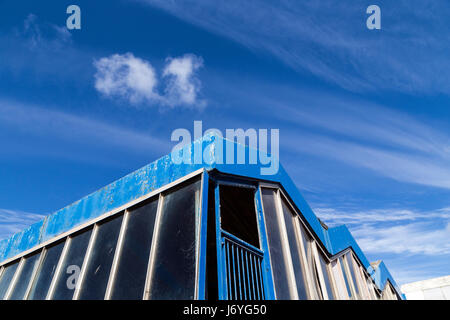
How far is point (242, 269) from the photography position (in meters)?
4.23

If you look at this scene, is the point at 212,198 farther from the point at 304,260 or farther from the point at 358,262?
the point at 358,262

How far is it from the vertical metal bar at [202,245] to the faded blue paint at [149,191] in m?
0.37

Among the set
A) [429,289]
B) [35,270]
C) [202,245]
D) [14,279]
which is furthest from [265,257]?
[429,289]

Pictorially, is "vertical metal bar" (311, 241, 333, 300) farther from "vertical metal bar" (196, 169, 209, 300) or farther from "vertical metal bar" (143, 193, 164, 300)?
"vertical metal bar" (143, 193, 164, 300)

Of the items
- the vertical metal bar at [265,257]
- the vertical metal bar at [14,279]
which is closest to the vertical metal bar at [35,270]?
the vertical metal bar at [14,279]

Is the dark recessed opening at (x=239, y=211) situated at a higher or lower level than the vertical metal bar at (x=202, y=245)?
higher

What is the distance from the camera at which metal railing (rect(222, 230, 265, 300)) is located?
404 centimetres

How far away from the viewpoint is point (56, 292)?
546 cm

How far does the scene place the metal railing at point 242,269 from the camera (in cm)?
404

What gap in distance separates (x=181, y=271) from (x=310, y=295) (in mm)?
2799

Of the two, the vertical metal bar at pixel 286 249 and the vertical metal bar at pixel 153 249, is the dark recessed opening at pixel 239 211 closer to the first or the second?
the vertical metal bar at pixel 286 249

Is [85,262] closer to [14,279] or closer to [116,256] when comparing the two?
[116,256]

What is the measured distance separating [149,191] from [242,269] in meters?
2.31

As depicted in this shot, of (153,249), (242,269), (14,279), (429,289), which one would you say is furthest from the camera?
(429,289)
